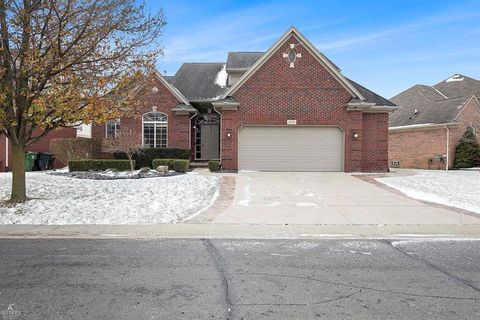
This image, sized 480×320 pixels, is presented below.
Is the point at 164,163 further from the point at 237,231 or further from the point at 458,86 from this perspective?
the point at 458,86

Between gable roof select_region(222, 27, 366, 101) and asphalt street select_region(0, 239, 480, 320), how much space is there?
14.0 metres

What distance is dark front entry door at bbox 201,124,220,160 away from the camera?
24.5 m

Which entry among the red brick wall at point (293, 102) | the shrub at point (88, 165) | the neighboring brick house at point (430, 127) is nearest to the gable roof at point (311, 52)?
the red brick wall at point (293, 102)

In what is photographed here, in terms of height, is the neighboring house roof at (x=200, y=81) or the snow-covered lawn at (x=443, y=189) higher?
the neighboring house roof at (x=200, y=81)

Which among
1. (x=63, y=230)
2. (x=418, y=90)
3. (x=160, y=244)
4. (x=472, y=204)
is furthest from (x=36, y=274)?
(x=418, y=90)

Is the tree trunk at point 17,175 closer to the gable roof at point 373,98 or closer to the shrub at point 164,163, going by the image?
the shrub at point 164,163

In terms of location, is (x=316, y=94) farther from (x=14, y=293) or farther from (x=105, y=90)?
(x=14, y=293)

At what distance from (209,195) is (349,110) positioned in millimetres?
10506

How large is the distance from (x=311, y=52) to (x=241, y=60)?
6.73 m

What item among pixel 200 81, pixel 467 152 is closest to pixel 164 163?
pixel 200 81

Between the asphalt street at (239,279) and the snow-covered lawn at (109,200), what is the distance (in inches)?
89.5

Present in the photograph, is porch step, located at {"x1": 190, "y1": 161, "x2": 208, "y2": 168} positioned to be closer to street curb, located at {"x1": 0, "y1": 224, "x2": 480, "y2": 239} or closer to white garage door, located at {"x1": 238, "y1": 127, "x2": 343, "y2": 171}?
white garage door, located at {"x1": 238, "y1": 127, "x2": 343, "y2": 171}

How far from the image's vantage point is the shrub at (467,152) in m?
27.9

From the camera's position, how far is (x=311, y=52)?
2083cm
